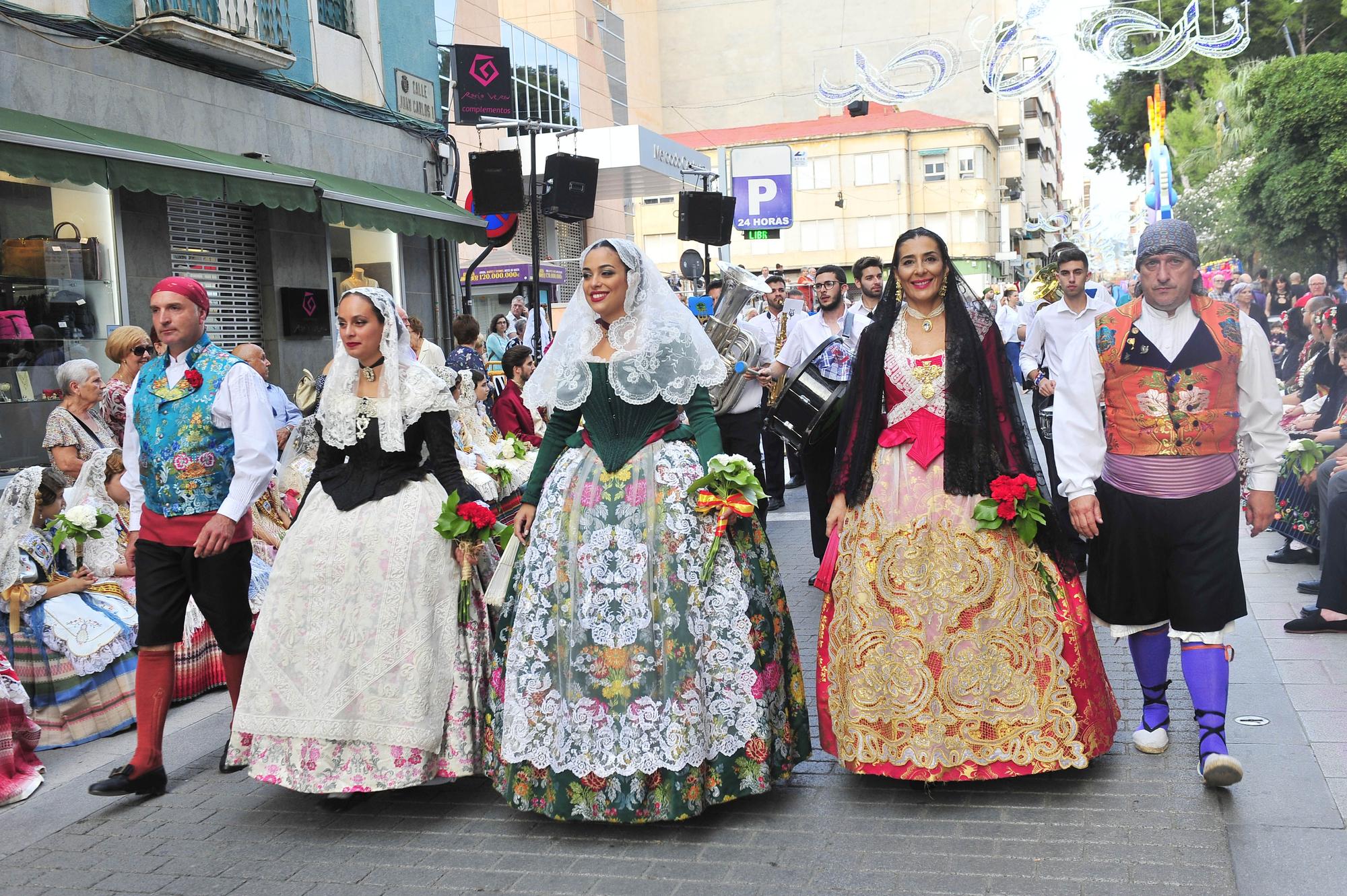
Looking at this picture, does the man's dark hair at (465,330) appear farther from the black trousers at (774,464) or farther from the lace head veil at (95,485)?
the lace head veil at (95,485)

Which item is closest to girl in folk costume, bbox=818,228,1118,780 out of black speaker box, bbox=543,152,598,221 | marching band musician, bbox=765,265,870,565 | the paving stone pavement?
the paving stone pavement

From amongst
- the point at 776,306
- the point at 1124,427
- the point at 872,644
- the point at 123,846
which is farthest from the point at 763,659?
the point at 776,306

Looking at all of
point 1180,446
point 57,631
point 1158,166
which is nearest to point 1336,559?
point 1180,446

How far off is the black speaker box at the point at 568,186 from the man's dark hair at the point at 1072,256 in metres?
8.11

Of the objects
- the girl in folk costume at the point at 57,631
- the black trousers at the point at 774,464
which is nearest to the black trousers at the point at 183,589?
the girl in folk costume at the point at 57,631

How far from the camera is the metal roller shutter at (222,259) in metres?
12.3

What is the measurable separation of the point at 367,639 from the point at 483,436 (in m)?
4.02

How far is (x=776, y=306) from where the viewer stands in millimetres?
12672

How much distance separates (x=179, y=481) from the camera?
4.87 meters

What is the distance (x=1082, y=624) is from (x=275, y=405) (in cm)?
585

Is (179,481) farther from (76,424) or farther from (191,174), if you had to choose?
(191,174)

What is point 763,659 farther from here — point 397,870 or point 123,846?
point 123,846

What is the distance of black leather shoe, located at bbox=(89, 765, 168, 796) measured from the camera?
4.81 metres

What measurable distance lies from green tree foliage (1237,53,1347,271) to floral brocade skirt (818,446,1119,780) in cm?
1965
